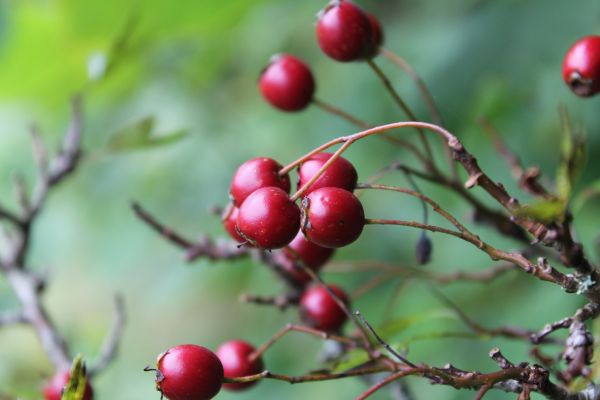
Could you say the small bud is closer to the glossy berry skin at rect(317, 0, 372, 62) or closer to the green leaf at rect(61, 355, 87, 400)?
the glossy berry skin at rect(317, 0, 372, 62)

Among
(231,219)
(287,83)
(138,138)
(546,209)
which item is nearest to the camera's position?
(546,209)

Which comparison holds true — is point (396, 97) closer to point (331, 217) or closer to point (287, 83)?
point (287, 83)

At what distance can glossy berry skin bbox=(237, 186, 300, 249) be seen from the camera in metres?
0.79

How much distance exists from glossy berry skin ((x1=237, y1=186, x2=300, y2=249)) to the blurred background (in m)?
0.71

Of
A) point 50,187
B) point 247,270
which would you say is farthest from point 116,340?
point 247,270

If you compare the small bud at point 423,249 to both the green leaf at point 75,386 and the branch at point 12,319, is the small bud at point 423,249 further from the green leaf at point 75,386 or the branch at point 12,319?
the branch at point 12,319

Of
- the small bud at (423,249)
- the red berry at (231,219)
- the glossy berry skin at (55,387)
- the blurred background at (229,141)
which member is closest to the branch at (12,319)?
the blurred background at (229,141)

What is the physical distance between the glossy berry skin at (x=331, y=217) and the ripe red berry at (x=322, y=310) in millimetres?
406

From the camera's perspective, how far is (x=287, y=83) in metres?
1.20

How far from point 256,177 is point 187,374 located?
9.3 inches

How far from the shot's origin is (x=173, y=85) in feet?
8.71

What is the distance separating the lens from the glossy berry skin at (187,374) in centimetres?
82

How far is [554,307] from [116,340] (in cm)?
97

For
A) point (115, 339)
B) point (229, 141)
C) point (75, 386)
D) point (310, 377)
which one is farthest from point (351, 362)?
point (229, 141)
